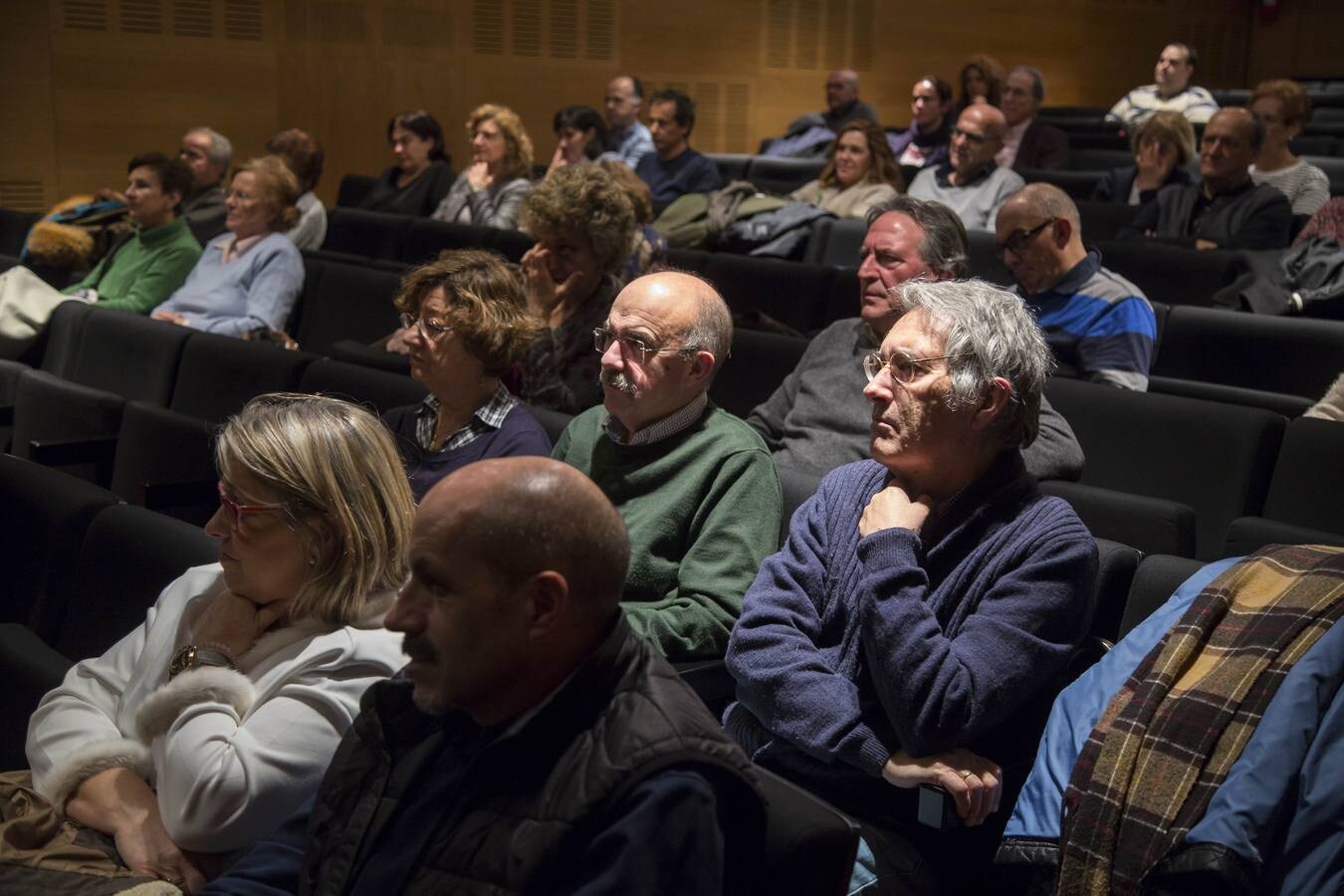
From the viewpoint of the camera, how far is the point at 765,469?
215 centimetres

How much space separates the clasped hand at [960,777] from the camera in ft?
5.27

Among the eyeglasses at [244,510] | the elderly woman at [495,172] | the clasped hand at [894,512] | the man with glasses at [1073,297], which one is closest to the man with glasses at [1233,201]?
the man with glasses at [1073,297]

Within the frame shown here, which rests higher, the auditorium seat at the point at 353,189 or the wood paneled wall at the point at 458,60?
the wood paneled wall at the point at 458,60

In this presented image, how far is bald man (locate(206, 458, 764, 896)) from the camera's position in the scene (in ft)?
3.70

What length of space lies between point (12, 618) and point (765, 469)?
50.8 inches

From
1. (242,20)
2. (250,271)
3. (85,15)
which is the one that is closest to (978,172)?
(250,271)

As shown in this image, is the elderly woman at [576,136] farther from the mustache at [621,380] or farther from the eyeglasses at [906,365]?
the eyeglasses at [906,365]

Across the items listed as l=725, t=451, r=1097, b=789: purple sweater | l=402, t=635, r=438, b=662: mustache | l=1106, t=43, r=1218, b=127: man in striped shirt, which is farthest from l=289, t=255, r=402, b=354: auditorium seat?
l=1106, t=43, r=1218, b=127: man in striped shirt

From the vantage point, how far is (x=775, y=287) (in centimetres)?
445

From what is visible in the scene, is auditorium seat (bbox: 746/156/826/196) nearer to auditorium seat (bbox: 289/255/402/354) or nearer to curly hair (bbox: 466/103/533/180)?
curly hair (bbox: 466/103/533/180)

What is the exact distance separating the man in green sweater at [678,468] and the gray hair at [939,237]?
598mm

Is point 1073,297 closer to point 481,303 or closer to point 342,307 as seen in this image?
point 481,303

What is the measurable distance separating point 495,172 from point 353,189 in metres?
2.20

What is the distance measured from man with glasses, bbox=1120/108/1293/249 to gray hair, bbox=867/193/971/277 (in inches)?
97.9
